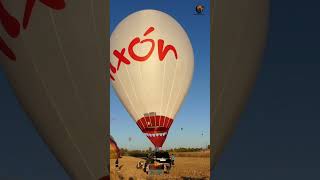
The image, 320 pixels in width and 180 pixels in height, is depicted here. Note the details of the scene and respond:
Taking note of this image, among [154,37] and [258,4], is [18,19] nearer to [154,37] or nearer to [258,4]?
[258,4]

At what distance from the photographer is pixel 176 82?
12.2 meters

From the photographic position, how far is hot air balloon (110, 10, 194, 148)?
11.8 metres

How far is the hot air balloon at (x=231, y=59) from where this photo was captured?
518 centimetres

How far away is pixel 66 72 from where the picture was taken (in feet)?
17.0

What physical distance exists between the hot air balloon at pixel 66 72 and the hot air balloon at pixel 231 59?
1.35 meters

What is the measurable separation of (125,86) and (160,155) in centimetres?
225

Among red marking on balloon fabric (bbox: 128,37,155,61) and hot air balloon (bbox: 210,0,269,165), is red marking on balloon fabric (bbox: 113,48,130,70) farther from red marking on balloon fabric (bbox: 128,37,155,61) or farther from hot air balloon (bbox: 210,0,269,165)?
Answer: hot air balloon (bbox: 210,0,269,165)

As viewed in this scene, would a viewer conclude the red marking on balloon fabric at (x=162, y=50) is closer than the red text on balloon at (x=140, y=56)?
No

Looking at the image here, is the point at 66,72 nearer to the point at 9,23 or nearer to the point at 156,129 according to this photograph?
the point at 9,23

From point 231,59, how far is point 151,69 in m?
6.52

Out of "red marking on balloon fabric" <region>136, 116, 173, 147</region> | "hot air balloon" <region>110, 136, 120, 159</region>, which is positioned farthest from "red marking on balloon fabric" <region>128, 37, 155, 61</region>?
"hot air balloon" <region>110, 136, 120, 159</region>

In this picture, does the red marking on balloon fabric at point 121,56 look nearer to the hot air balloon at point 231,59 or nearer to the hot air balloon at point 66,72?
the hot air balloon at point 66,72

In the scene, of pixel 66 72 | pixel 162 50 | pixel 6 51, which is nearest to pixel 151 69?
pixel 162 50

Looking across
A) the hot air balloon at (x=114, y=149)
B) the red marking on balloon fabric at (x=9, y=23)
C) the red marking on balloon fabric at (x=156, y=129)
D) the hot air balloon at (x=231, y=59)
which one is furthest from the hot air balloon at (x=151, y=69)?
the hot air balloon at (x=231, y=59)
